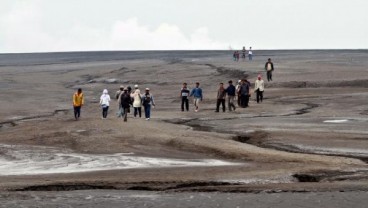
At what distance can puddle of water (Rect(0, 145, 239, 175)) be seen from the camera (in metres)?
17.7

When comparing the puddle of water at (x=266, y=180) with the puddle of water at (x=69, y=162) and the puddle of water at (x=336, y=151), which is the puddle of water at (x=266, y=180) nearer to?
the puddle of water at (x=69, y=162)

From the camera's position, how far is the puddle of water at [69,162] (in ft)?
58.1

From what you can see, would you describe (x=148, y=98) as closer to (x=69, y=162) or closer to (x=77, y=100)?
(x=77, y=100)

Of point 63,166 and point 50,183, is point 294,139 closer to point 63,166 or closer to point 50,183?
point 63,166

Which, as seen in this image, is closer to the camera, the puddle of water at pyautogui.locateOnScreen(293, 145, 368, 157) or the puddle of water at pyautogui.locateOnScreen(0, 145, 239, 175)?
the puddle of water at pyautogui.locateOnScreen(0, 145, 239, 175)

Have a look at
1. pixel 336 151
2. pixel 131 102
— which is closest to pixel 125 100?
pixel 131 102

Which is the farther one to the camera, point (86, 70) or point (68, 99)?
point (86, 70)

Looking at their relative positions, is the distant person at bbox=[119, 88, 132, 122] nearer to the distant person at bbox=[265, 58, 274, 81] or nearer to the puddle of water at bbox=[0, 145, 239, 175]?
the puddle of water at bbox=[0, 145, 239, 175]

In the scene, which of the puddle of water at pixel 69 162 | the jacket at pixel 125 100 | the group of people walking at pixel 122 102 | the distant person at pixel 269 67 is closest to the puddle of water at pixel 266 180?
the puddle of water at pixel 69 162

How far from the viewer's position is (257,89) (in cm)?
3619

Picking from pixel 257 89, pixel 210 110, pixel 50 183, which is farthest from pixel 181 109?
pixel 50 183

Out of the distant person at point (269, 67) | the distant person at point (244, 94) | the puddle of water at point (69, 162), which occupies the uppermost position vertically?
the distant person at point (269, 67)

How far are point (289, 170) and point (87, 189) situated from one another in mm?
4432

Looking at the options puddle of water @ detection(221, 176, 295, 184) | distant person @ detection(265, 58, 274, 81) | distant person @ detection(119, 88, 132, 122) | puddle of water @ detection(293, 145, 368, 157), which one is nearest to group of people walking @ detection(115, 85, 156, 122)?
distant person @ detection(119, 88, 132, 122)
